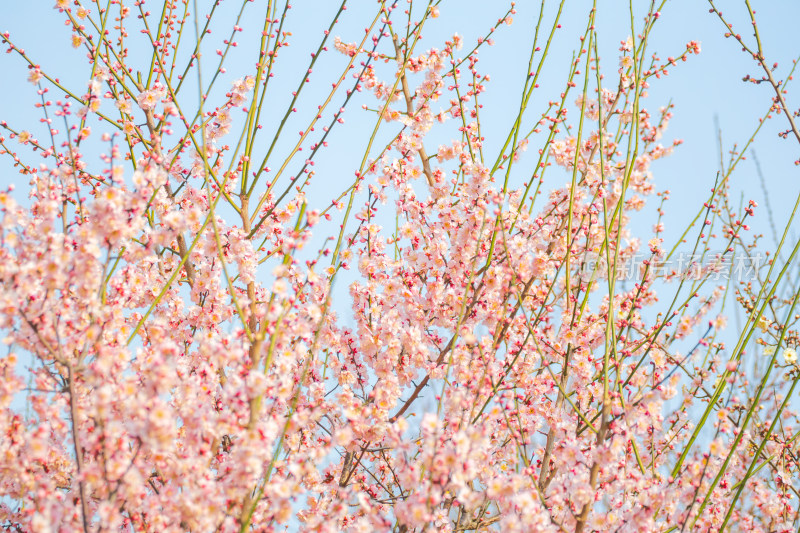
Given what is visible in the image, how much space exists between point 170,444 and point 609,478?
2.09m

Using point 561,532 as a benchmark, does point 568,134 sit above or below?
above

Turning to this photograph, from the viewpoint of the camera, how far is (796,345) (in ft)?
16.5

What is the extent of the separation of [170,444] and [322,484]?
199cm

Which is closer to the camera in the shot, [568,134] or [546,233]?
[546,233]

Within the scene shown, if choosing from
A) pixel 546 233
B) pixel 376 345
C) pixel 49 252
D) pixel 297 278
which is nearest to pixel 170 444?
pixel 49 252

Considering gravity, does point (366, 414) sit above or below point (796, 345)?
below

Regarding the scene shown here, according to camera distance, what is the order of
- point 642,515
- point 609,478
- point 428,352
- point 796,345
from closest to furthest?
point 642,515 < point 609,478 < point 428,352 < point 796,345

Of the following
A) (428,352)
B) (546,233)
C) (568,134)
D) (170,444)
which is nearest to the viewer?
(170,444)

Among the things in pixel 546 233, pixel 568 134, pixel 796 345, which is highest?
pixel 568 134

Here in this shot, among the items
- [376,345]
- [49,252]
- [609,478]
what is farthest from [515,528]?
[49,252]

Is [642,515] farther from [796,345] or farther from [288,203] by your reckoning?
[796,345]

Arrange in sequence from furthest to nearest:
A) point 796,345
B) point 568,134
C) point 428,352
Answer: point 796,345
point 568,134
point 428,352

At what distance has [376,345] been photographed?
3.92 m

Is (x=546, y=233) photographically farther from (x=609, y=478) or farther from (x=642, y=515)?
(x=642, y=515)
